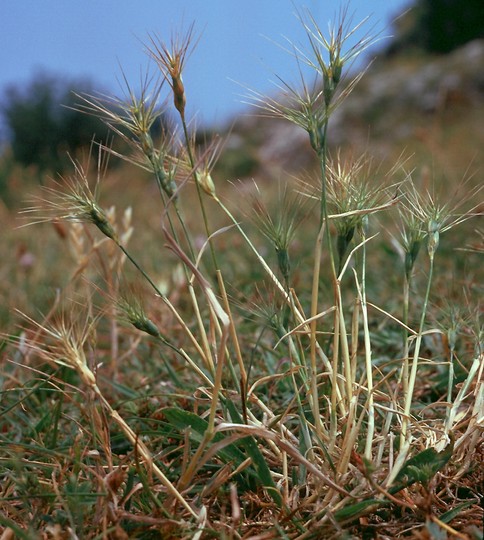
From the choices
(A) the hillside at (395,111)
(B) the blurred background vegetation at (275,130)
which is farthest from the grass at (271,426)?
(A) the hillside at (395,111)

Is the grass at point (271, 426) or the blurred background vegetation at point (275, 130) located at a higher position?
the grass at point (271, 426)

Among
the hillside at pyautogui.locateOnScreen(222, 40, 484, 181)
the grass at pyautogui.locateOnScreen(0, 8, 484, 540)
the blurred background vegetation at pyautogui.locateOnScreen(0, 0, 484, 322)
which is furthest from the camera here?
the hillside at pyautogui.locateOnScreen(222, 40, 484, 181)

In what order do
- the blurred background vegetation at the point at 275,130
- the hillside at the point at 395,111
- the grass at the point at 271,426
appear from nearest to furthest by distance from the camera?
1. the grass at the point at 271,426
2. the blurred background vegetation at the point at 275,130
3. the hillside at the point at 395,111

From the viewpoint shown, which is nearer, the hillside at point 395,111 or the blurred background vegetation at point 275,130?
the blurred background vegetation at point 275,130

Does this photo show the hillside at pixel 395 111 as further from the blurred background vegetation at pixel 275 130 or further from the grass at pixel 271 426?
the grass at pixel 271 426

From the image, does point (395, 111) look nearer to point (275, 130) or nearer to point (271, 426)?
point (275, 130)

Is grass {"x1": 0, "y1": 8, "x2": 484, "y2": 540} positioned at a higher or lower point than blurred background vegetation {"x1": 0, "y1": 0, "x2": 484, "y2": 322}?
higher

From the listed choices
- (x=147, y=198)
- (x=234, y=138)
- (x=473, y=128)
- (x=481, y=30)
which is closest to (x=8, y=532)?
(x=147, y=198)

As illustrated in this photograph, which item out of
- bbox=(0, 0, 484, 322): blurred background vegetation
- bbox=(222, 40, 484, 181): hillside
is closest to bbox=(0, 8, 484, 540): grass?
bbox=(0, 0, 484, 322): blurred background vegetation

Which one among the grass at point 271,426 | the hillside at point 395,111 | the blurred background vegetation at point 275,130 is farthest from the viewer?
the hillside at point 395,111

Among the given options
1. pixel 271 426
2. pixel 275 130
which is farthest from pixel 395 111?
pixel 271 426

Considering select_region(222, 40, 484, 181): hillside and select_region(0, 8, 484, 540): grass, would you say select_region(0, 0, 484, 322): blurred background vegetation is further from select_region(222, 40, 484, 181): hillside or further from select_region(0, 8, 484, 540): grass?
select_region(0, 8, 484, 540): grass

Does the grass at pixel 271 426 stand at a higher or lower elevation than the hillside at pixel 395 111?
higher

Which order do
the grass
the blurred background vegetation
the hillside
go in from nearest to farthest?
the grass → the blurred background vegetation → the hillside
